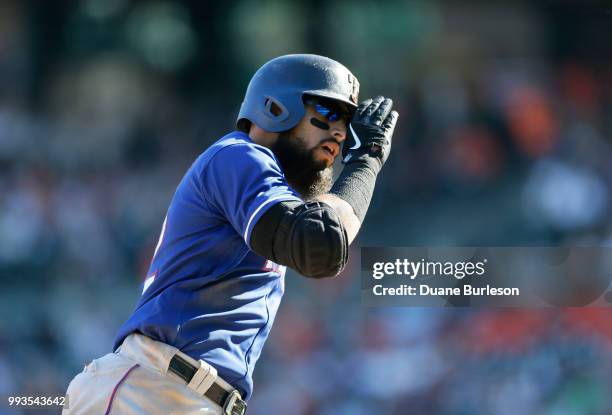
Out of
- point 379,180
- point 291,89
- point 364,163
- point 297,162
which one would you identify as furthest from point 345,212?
point 379,180

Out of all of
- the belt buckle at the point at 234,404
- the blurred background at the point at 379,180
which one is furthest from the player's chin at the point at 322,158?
the blurred background at the point at 379,180

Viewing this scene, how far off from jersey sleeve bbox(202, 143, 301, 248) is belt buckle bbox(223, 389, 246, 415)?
0.37 meters

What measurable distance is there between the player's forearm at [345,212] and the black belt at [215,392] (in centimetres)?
45

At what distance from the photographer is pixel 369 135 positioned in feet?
7.63

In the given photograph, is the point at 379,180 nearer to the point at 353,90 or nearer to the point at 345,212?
the point at 353,90

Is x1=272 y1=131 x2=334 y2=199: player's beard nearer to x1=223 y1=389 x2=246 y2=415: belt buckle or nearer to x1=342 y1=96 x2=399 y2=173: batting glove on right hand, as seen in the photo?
x1=342 y1=96 x2=399 y2=173: batting glove on right hand

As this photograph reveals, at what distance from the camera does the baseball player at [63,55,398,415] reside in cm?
195

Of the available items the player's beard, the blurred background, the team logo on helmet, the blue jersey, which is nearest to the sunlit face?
the player's beard

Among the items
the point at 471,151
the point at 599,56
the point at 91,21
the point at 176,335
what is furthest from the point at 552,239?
the point at 176,335

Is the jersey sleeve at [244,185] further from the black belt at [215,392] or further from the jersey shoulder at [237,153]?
the black belt at [215,392]

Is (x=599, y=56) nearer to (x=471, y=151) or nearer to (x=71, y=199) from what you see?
(x=471, y=151)

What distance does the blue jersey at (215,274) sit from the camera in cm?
206

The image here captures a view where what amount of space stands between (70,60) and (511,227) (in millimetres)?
2997

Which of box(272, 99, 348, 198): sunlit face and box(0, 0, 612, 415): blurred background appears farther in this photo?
box(0, 0, 612, 415): blurred background
